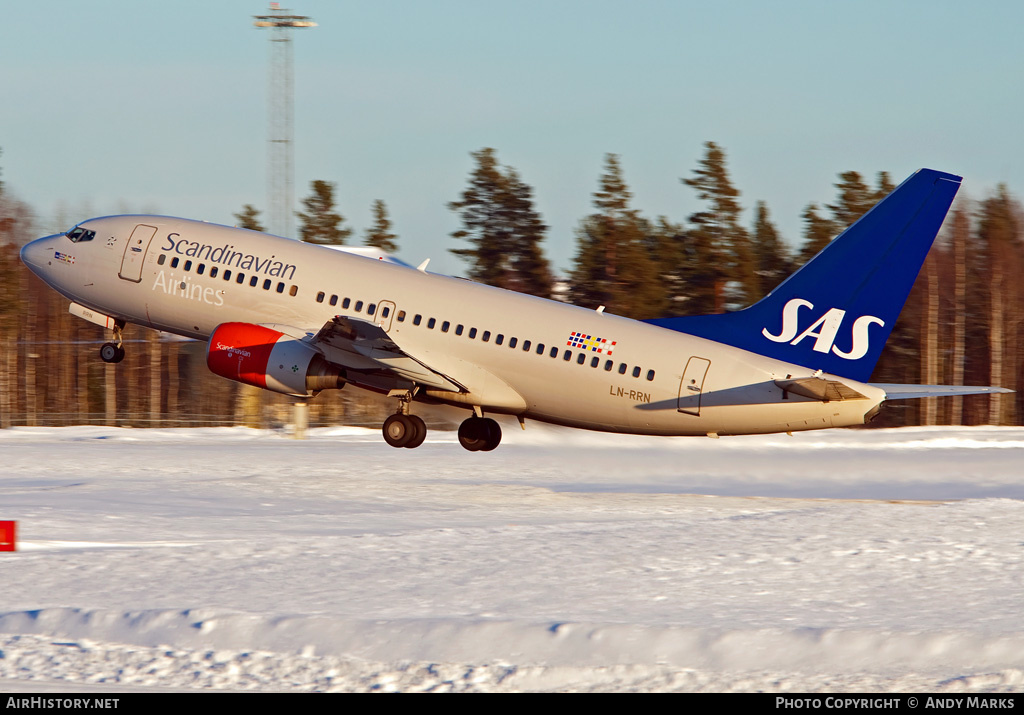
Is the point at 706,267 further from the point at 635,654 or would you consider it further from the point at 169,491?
the point at 635,654

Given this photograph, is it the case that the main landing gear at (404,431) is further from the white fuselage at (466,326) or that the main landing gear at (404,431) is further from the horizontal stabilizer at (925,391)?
the horizontal stabilizer at (925,391)

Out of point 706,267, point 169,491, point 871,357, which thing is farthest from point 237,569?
point 706,267

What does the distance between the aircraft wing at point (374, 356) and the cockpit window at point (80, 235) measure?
812 centimetres

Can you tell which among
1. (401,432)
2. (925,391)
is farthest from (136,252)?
(925,391)

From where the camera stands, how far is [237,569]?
1797 centimetres

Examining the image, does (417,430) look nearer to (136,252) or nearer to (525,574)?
(136,252)

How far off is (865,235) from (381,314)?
11635mm

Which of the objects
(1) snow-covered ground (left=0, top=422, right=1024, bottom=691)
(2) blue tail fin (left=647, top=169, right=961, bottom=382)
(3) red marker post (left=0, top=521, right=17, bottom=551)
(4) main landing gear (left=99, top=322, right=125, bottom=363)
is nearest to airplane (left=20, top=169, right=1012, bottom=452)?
(2) blue tail fin (left=647, top=169, right=961, bottom=382)

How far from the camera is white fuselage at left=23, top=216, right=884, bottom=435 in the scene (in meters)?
26.2

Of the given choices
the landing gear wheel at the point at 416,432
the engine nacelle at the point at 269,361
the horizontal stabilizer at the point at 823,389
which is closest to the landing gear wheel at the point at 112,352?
the engine nacelle at the point at 269,361

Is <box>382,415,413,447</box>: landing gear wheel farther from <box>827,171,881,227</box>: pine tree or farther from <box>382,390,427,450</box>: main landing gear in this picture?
<box>827,171,881,227</box>: pine tree

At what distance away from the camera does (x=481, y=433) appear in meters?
30.7

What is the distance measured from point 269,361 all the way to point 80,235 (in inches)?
326

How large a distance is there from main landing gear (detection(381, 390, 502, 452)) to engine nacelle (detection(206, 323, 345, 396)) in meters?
2.23
